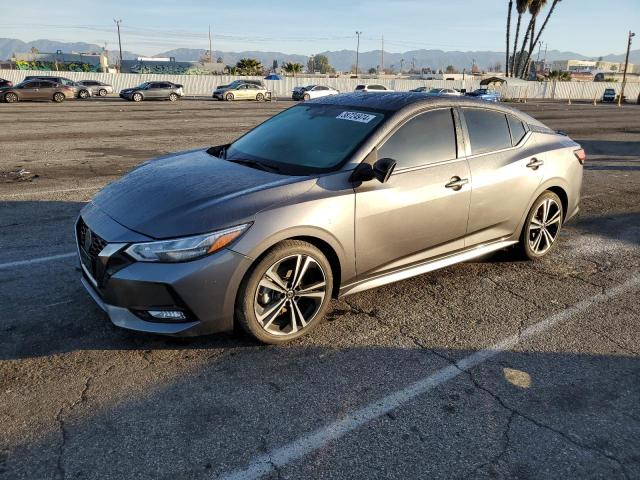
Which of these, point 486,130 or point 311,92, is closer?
point 486,130

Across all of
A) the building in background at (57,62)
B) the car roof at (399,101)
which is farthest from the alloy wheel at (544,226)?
the building in background at (57,62)

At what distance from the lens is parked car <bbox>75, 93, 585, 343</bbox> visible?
3.34 metres

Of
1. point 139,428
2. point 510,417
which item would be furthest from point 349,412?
point 139,428

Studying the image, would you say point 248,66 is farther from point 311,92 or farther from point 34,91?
point 34,91

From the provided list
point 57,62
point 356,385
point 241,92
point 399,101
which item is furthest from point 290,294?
point 57,62

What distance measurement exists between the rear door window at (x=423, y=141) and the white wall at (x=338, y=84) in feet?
165

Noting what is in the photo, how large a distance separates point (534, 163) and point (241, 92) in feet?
129

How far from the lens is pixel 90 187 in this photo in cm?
845

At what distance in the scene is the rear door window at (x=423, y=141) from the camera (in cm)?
423

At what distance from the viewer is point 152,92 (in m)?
38.1

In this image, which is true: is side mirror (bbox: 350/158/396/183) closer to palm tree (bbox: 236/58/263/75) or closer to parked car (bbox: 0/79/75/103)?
parked car (bbox: 0/79/75/103)

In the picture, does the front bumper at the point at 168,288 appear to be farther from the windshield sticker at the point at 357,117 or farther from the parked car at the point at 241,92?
the parked car at the point at 241,92

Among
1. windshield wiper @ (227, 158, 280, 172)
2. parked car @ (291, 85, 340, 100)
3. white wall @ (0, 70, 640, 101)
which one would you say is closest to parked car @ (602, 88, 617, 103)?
white wall @ (0, 70, 640, 101)

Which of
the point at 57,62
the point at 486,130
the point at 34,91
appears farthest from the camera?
the point at 57,62
